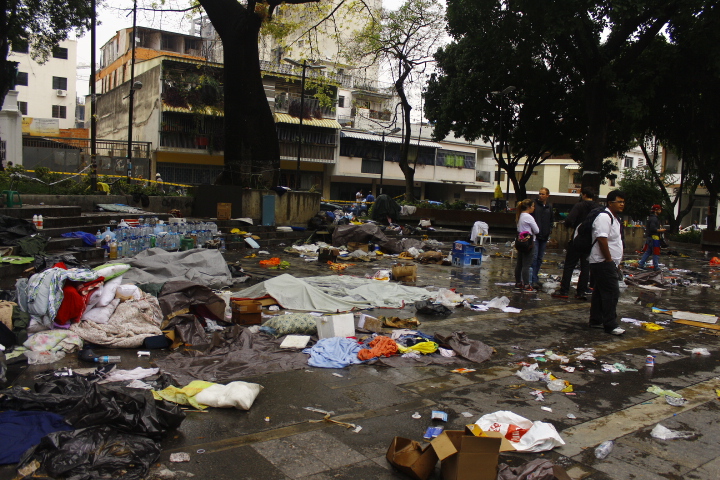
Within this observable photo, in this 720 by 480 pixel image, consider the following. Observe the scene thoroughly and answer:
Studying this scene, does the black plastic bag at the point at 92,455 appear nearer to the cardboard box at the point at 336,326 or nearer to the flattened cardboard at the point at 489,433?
the flattened cardboard at the point at 489,433

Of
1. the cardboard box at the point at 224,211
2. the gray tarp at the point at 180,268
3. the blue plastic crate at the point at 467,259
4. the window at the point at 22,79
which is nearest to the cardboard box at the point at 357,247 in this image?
the blue plastic crate at the point at 467,259

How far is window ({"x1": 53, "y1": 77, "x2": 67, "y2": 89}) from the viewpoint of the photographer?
49.9 meters

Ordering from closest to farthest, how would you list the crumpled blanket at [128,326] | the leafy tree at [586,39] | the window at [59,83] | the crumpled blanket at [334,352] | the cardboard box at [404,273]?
the crumpled blanket at [334,352]
the crumpled blanket at [128,326]
the cardboard box at [404,273]
the leafy tree at [586,39]
the window at [59,83]

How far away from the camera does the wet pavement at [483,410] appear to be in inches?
136

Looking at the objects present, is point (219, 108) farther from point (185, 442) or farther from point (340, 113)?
point (185, 442)

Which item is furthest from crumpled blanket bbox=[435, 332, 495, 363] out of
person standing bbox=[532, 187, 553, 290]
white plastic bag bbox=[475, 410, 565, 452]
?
person standing bbox=[532, 187, 553, 290]

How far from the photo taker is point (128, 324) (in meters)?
5.86

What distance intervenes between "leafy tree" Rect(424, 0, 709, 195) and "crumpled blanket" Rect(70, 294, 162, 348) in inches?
519

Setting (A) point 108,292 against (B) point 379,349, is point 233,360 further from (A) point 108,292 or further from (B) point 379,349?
(A) point 108,292

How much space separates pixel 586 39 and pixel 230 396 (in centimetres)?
1670

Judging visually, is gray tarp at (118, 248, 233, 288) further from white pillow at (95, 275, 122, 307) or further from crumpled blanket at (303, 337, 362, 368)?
crumpled blanket at (303, 337, 362, 368)

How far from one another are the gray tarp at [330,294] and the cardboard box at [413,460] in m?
4.20

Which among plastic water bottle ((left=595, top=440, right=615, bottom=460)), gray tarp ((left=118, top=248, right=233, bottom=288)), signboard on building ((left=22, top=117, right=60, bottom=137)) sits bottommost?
plastic water bottle ((left=595, top=440, right=615, bottom=460))

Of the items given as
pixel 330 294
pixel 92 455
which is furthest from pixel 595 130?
pixel 92 455
